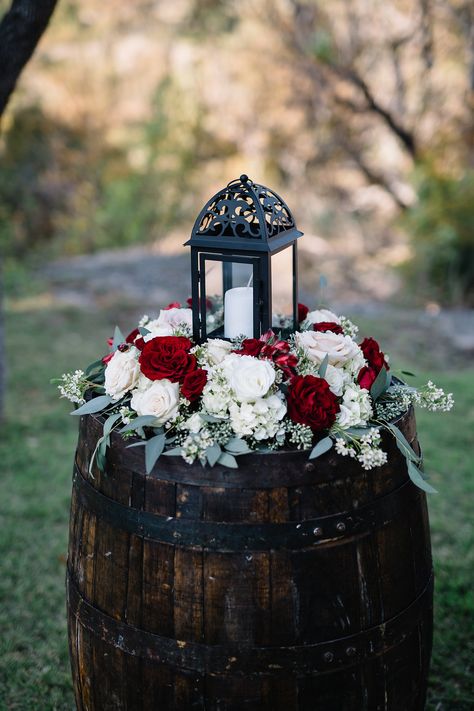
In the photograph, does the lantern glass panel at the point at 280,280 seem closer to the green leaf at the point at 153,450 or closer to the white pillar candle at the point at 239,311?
the white pillar candle at the point at 239,311

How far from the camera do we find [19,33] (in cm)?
257

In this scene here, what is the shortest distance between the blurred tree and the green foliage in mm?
6609

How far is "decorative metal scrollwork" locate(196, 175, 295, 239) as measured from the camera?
1998mm

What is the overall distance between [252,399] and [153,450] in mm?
269

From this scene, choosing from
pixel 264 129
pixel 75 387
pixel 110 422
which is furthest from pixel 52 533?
pixel 264 129

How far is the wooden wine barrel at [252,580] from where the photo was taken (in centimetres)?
174

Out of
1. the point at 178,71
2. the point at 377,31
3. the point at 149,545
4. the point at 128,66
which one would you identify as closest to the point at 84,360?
the point at 149,545

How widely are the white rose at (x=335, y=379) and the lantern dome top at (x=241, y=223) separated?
361 millimetres

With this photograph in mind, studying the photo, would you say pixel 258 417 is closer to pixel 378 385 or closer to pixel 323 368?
pixel 323 368

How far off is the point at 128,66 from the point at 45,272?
6900 mm

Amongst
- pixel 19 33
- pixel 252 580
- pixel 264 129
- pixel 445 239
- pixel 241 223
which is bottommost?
pixel 252 580

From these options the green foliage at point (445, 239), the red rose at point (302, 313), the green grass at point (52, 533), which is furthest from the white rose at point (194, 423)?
the green foliage at point (445, 239)

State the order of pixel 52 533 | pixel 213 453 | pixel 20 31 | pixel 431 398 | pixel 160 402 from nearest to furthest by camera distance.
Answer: pixel 213 453
pixel 160 402
pixel 431 398
pixel 20 31
pixel 52 533

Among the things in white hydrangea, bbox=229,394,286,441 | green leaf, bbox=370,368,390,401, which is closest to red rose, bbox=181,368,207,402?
white hydrangea, bbox=229,394,286,441
